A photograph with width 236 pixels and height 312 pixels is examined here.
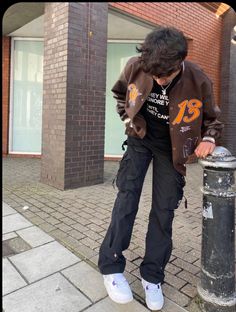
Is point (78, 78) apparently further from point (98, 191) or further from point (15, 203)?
point (15, 203)

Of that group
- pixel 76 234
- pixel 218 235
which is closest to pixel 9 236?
pixel 76 234

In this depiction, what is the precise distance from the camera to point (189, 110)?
2016 mm

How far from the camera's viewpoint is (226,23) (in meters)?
9.07

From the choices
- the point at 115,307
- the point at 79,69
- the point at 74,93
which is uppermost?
the point at 79,69

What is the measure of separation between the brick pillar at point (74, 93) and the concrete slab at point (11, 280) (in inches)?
97.8

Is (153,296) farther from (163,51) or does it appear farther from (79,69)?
(79,69)

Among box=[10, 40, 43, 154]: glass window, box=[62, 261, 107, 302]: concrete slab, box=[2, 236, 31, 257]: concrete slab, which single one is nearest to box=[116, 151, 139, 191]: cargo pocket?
box=[62, 261, 107, 302]: concrete slab

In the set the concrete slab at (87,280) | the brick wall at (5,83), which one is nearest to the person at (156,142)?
the concrete slab at (87,280)

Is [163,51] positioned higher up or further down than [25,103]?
further down

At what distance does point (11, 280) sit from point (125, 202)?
1092mm

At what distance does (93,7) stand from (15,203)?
3.30 m

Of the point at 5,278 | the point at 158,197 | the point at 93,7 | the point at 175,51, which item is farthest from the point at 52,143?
the point at 175,51

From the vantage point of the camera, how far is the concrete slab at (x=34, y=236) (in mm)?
3111

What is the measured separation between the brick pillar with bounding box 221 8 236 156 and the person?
24.9 feet
